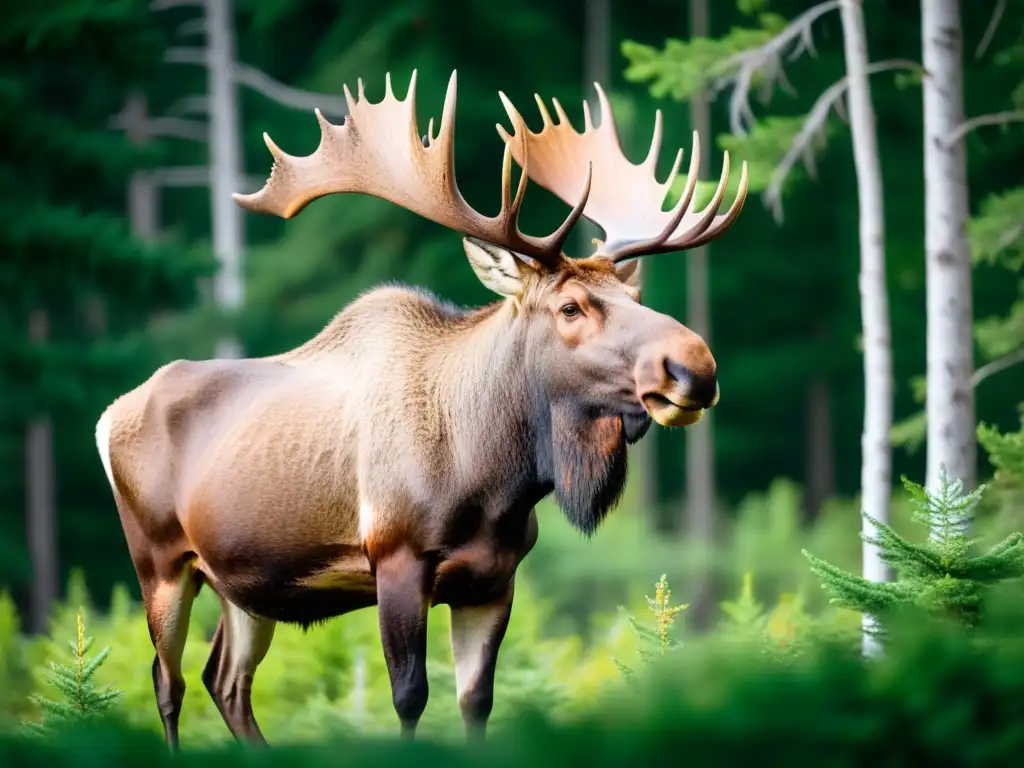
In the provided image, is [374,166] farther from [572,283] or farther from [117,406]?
[117,406]

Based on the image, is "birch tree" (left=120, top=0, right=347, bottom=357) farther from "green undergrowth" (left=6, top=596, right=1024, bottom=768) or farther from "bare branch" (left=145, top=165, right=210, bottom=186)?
"green undergrowth" (left=6, top=596, right=1024, bottom=768)

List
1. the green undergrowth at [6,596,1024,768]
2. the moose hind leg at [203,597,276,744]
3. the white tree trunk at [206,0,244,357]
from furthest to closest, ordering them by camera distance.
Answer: the white tree trunk at [206,0,244,357], the moose hind leg at [203,597,276,744], the green undergrowth at [6,596,1024,768]

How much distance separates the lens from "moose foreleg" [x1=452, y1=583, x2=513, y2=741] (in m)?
6.09

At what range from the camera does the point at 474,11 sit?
2331 cm

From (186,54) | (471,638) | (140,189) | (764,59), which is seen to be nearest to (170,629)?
(471,638)

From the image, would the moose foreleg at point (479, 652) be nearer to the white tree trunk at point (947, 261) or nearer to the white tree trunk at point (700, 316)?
the white tree trunk at point (947, 261)

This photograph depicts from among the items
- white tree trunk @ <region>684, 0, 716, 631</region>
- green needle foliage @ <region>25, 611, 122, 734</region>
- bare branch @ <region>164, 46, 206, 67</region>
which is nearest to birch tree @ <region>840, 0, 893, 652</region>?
green needle foliage @ <region>25, 611, 122, 734</region>

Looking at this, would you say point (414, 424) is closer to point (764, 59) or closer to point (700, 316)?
point (764, 59)

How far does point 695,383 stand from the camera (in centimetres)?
536

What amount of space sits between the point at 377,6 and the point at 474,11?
1.50 metres

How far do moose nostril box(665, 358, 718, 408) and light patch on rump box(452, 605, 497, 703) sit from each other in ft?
4.19

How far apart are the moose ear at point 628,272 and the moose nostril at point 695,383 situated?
3.02 feet

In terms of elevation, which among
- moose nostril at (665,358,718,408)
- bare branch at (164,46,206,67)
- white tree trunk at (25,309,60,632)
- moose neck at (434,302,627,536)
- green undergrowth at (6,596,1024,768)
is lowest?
white tree trunk at (25,309,60,632)

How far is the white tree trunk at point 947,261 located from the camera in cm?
901
